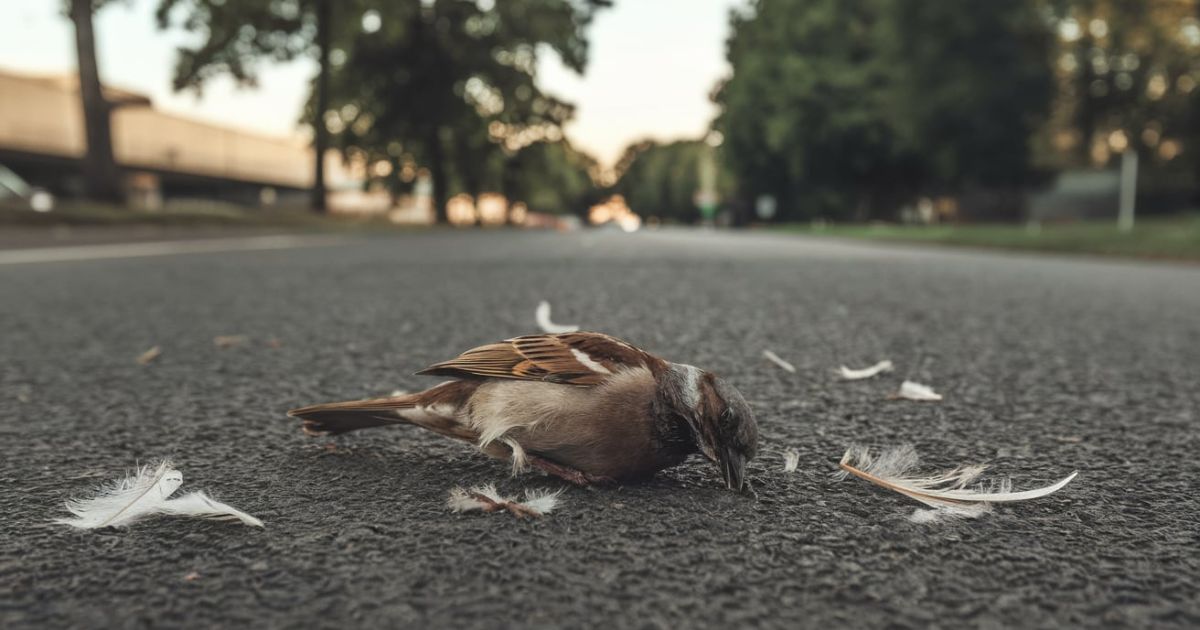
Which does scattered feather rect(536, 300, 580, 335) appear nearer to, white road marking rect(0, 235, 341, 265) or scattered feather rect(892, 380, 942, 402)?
scattered feather rect(892, 380, 942, 402)

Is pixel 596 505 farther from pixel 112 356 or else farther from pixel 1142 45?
pixel 1142 45

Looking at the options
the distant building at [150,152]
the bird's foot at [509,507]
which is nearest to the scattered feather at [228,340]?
the bird's foot at [509,507]

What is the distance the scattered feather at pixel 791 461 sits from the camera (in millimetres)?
1815

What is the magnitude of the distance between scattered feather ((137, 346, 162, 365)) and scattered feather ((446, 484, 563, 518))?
2.04 metres

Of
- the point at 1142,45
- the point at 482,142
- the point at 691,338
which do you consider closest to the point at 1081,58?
the point at 1142,45

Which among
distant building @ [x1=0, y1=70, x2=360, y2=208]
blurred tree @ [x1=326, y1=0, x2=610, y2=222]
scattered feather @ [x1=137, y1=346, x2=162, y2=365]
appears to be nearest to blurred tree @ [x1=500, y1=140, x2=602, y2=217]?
blurred tree @ [x1=326, y1=0, x2=610, y2=222]

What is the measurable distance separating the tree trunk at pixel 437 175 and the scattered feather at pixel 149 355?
32.5m

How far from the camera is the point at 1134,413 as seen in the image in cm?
241

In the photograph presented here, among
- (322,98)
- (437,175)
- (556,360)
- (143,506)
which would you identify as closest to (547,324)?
(556,360)

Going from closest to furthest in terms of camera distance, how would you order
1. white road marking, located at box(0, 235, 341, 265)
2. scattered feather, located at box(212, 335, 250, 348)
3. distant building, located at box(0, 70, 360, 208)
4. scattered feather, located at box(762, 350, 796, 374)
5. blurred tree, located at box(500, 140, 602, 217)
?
scattered feather, located at box(762, 350, 796, 374)
scattered feather, located at box(212, 335, 250, 348)
white road marking, located at box(0, 235, 341, 265)
distant building, located at box(0, 70, 360, 208)
blurred tree, located at box(500, 140, 602, 217)

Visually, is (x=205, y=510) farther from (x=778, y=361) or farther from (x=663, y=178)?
(x=663, y=178)

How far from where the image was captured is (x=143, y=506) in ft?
5.01

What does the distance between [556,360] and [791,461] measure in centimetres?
54

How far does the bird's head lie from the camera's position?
162 centimetres
